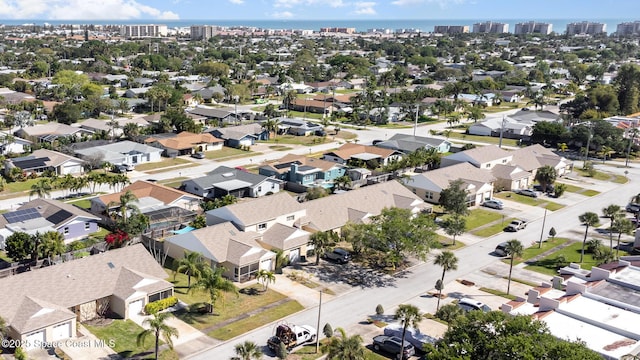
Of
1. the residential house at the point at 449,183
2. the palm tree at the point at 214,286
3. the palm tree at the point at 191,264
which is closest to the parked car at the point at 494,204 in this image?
the residential house at the point at 449,183

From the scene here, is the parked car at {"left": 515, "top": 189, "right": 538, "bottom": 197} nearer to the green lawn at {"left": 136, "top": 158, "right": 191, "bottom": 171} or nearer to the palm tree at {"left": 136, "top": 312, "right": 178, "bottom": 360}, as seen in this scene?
the green lawn at {"left": 136, "top": 158, "right": 191, "bottom": 171}

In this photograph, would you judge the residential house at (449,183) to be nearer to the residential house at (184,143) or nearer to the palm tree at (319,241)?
the palm tree at (319,241)

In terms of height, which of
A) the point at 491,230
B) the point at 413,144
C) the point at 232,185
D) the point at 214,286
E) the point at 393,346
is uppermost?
the point at 413,144

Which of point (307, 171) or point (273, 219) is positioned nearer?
point (273, 219)

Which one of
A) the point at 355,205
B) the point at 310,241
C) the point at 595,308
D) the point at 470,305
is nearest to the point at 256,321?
the point at 310,241

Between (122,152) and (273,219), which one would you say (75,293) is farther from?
(122,152)

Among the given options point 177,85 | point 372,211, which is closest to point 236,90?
point 177,85
